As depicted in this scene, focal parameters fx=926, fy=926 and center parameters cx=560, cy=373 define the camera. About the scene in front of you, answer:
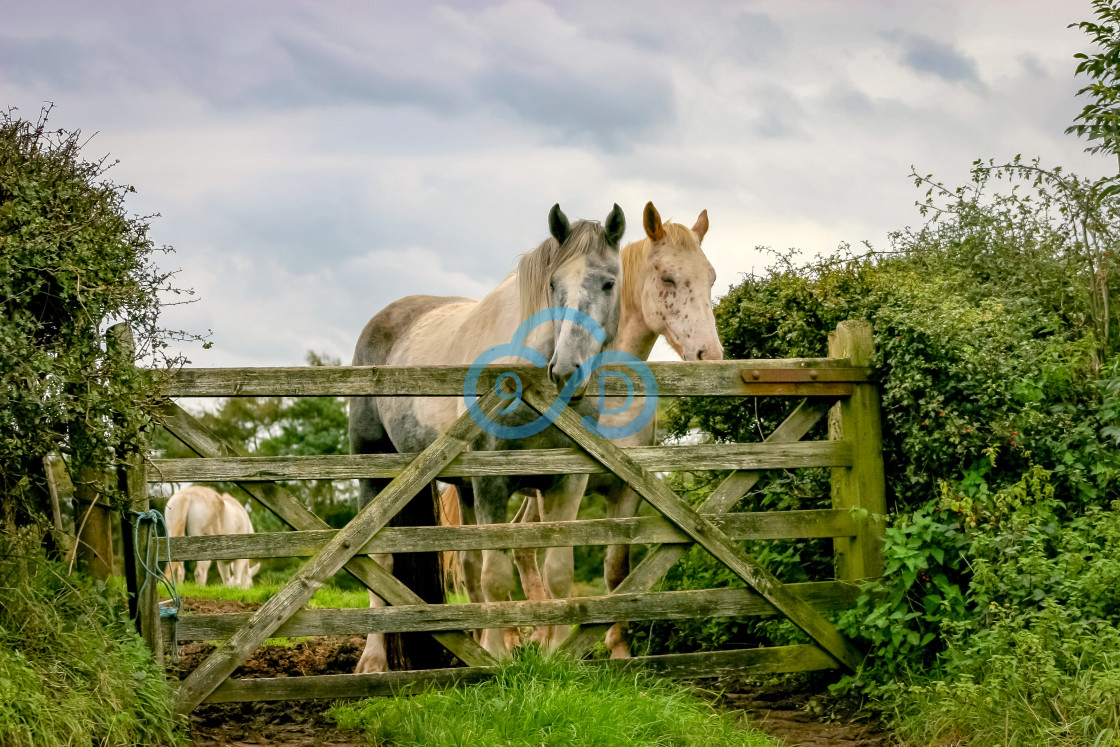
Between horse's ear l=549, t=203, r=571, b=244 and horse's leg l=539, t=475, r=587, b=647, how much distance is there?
1.34 m

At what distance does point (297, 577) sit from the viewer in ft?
14.3

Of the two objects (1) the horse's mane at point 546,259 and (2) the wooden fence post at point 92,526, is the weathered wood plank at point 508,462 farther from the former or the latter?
(1) the horse's mane at point 546,259

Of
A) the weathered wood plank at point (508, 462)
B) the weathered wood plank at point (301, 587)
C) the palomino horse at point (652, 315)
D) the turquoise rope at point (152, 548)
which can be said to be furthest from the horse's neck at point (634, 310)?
the turquoise rope at point (152, 548)

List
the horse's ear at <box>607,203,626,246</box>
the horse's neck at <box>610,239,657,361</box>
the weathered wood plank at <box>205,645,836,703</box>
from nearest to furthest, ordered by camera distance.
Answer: the weathered wood plank at <box>205,645,836,703</box>
the horse's ear at <box>607,203,626,246</box>
the horse's neck at <box>610,239,657,361</box>

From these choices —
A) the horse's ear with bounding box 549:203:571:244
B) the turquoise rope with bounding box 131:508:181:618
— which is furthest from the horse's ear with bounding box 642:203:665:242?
the turquoise rope with bounding box 131:508:181:618

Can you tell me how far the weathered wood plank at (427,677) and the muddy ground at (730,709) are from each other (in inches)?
6.9

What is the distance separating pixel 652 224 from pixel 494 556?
230 centimetres

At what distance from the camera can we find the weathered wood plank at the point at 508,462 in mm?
4398

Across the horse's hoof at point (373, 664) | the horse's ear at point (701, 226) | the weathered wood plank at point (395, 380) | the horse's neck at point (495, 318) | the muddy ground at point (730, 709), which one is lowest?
the muddy ground at point (730, 709)

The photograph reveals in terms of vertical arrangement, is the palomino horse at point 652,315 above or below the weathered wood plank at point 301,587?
above

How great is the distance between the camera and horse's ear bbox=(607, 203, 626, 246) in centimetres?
500

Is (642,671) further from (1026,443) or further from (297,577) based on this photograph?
(1026,443)

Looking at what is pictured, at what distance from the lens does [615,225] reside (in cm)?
504

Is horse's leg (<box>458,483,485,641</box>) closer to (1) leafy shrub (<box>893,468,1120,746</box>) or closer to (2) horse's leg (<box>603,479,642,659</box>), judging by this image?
(2) horse's leg (<box>603,479,642,659</box>)
